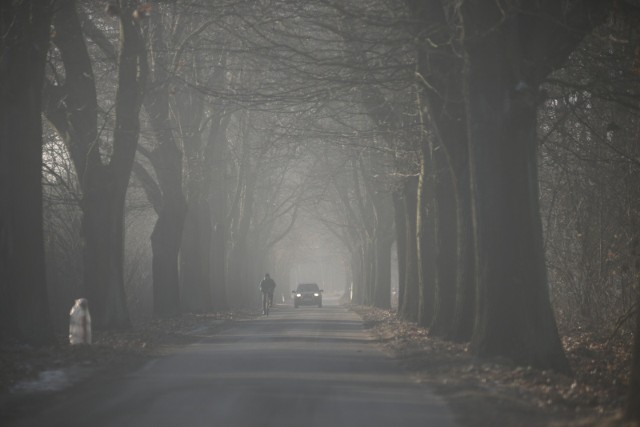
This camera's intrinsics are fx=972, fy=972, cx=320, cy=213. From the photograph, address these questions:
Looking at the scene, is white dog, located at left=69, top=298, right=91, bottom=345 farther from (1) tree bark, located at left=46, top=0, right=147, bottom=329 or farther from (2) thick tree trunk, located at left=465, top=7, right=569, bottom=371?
(2) thick tree trunk, located at left=465, top=7, right=569, bottom=371

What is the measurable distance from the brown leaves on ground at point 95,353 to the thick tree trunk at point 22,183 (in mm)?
618

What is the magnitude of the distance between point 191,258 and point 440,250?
1630 centimetres

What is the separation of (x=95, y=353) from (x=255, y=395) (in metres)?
5.92

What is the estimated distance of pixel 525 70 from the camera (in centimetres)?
1480

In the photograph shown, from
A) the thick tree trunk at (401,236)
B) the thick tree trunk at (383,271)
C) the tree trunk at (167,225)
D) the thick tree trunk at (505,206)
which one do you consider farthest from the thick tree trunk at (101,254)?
the thick tree trunk at (383,271)

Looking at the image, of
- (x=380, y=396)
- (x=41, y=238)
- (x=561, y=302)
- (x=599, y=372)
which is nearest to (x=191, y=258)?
(x=561, y=302)

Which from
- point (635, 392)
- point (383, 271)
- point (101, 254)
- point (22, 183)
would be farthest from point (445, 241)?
point (383, 271)

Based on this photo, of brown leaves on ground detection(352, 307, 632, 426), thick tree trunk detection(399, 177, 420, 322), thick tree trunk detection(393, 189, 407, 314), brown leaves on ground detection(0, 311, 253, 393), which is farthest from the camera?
thick tree trunk detection(393, 189, 407, 314)

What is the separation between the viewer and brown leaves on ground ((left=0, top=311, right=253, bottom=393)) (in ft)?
44.0

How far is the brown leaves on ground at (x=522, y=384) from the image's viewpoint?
31.8 ft

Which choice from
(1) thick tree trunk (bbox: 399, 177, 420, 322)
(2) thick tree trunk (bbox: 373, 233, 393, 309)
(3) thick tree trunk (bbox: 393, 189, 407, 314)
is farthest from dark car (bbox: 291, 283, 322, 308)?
(1) thick tree trunk (bbox: 399, 177, 420, 322)

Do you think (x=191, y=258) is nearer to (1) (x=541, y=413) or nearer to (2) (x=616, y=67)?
(2) (x=616, y=67)

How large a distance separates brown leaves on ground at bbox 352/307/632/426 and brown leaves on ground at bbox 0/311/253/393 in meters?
4.76

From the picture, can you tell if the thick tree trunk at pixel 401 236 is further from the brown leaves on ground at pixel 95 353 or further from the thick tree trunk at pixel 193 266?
the brown leaves on ground at pixel 95 353
